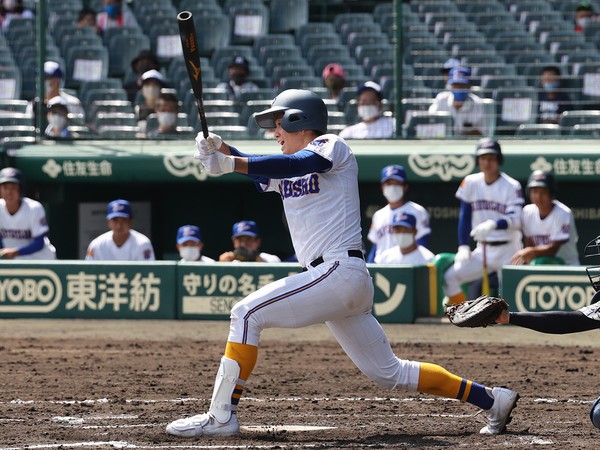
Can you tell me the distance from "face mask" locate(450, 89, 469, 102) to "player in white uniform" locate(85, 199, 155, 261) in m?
3.26

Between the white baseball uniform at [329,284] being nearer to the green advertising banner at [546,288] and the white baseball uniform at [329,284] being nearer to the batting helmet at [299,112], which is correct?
the batting helmet at [299,112]

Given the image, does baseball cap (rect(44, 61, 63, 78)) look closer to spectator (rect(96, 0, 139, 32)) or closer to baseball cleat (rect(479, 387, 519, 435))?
spectator (rect(96, 0, 139, 32))

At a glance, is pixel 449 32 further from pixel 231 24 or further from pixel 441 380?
pixel 441 380

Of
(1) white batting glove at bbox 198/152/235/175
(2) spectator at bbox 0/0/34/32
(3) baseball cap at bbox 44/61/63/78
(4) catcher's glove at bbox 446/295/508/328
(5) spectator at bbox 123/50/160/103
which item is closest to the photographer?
(4) catcher's glove at bbox 446/295/508/328

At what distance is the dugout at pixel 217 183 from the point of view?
38.3 feet

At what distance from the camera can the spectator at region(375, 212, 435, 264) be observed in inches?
418

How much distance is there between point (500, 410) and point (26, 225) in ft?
22.8

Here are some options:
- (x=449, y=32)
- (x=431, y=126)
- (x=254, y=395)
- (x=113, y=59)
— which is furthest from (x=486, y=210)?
(x=113, y=59)

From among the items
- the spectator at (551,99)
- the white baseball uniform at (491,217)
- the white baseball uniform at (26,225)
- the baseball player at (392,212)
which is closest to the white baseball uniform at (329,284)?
the white baseball uniform at (491,217)

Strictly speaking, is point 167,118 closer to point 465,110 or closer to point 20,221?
point 20,221

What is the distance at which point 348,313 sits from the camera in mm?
5168

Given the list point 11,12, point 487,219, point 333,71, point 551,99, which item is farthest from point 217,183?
point 11,12

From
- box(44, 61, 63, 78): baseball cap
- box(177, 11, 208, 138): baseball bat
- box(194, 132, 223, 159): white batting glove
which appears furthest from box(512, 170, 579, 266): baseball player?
box(194, 132, 223, 159): white batting glove

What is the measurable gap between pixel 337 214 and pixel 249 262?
221 inches
